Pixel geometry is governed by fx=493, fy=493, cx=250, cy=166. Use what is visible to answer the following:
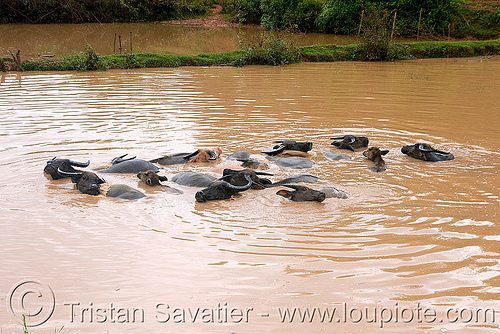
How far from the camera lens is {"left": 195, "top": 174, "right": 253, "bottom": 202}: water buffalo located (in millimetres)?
5139

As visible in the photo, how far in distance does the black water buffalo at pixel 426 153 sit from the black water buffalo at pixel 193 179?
9.18ft

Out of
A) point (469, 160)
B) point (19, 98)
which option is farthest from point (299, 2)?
point (469, 160)

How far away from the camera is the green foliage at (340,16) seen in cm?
3031

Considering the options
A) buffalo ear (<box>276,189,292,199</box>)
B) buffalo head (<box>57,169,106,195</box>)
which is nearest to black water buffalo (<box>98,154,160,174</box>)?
buffalo head (<box>57,169,106,195</box>)

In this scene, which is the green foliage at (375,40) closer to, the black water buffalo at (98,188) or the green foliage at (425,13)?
the green foliage at (425,13)

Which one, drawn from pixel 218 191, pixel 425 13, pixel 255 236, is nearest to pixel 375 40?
pixel 425 13

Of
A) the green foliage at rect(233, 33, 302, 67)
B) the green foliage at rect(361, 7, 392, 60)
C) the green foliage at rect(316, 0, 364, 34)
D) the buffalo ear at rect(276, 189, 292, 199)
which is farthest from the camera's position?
the green foliage at rect(316, 0, 364, 34)

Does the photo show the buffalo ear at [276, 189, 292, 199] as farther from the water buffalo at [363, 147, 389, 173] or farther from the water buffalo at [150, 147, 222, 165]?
the water buffalo at [150, 147, 222, 165]

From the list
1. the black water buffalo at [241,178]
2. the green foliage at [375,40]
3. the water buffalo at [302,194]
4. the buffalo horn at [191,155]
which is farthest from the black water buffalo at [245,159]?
the green foliage at [375,40]

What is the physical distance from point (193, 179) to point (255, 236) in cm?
173

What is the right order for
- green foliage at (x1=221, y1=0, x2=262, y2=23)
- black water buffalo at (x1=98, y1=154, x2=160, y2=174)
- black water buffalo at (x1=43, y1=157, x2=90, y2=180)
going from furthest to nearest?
1. green foliage at (x1=221, y1=0, x2=262, y2=23)
2. black water buffalo at (x1=98, y1=154, x2=160, y2=174)
3. black water buffalo at (x1=43, y1=157, x2=90, y2=180)

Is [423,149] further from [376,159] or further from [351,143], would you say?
[351,143]

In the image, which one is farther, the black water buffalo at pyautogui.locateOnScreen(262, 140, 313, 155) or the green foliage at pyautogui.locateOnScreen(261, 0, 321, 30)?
the green foliage at pyautogui.locateOnScreen(261, 0, 321, 30)

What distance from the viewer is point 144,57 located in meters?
18.8
